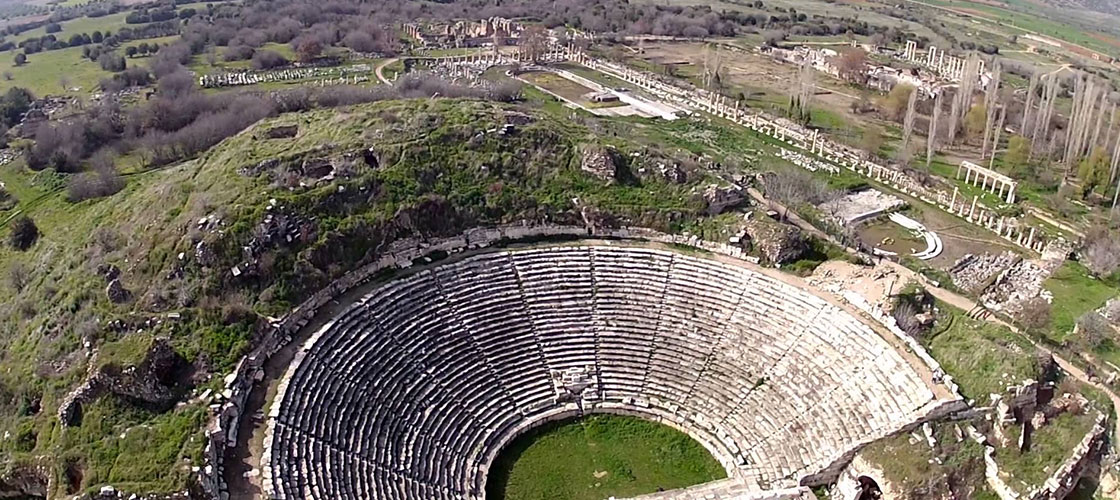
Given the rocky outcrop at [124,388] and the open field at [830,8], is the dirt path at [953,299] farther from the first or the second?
the open field at [830,8]

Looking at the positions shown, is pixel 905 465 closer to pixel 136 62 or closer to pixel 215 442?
Result: pixel 215 442

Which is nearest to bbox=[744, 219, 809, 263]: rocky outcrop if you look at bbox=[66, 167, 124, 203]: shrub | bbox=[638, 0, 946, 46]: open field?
bbox=[66, 167, 124, 203]: shrub

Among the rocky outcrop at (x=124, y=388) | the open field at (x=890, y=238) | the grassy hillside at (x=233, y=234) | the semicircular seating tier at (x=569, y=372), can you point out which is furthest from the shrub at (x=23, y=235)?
the open field at (x=890, y=238)

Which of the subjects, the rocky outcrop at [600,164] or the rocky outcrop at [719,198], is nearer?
the rocky outcrop at [719,198]

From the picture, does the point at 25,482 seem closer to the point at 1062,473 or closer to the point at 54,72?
the point at 1062,473

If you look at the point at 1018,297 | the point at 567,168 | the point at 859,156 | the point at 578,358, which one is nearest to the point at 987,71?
the point at 859,156

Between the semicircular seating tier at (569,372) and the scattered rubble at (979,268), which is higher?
the semicircular seating tier at (569,372)
